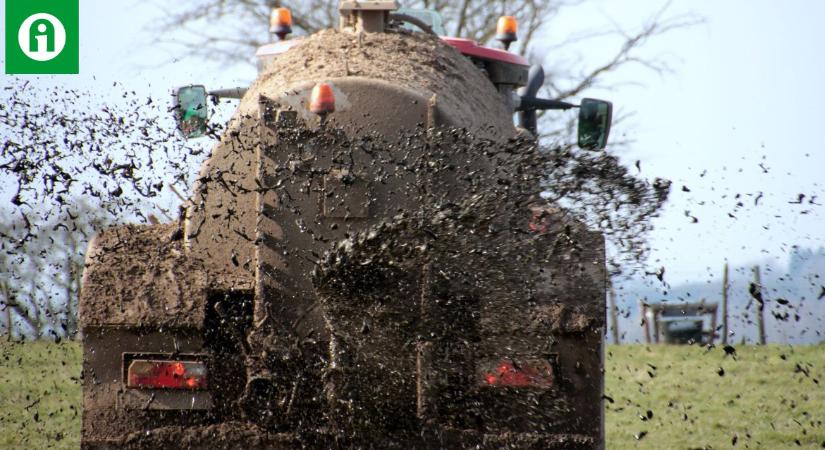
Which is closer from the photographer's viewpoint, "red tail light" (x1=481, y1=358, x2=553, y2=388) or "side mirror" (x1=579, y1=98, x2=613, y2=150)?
"red tail light" (x1=481, y1=358, x2=553, y2=388)

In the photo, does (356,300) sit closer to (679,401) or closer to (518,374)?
(518,374)

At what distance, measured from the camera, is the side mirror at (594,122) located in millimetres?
6316

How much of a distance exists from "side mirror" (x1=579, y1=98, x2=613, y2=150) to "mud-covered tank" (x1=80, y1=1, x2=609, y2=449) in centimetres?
175

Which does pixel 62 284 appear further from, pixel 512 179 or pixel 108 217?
pixel 512 179

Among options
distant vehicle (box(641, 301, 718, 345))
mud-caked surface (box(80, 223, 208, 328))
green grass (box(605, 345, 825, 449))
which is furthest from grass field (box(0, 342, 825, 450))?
mud-caked surface (box(80, 223, 208, 328))

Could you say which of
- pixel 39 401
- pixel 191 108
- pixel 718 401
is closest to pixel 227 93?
pixel 191 108

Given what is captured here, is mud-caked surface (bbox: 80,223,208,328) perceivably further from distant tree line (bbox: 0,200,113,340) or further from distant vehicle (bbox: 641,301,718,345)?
distant vehicle (bbox: 641,301,718,345)

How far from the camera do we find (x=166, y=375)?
176 inches

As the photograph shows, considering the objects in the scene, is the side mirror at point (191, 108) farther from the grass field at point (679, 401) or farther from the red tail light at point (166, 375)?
the grass field at point (679, 401)

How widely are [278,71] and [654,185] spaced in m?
1.77

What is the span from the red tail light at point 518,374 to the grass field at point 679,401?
159 centimetres

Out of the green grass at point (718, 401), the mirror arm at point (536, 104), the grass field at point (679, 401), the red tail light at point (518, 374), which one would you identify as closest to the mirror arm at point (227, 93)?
the mirror arm at point (536, 104)

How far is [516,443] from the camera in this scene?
436 cm

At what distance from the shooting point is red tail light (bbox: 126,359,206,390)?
4.45 m
